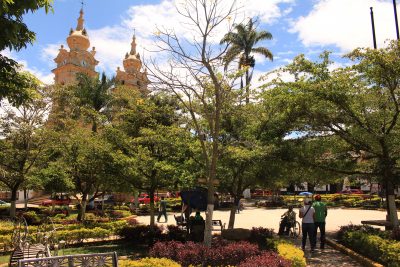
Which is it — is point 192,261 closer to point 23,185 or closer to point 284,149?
point 284,149

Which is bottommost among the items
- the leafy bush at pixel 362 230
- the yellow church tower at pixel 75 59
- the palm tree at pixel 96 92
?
the leafy bush at pixel 362 230

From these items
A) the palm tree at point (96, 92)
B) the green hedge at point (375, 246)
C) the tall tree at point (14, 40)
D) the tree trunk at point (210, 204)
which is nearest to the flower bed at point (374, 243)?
the green hedge at point (375, 246)

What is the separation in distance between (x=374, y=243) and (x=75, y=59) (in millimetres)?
46204

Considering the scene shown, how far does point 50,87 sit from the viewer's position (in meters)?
20.6

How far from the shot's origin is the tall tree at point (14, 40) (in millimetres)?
6441

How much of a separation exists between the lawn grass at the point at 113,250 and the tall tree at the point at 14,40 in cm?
663

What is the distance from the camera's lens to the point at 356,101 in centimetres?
1212

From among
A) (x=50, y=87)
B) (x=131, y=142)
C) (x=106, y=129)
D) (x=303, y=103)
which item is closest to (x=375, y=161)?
(x=303, y=103)

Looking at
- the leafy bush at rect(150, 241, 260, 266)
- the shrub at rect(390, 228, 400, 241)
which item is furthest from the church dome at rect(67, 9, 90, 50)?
the shrub at rect(390, 228, 400, 241)

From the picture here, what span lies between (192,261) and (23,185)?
53.4ft

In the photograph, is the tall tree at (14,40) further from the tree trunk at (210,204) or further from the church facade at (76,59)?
the church facade at (76,59)

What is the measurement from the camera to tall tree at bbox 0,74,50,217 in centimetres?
1988

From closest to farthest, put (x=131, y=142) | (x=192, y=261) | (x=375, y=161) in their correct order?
(x=192, y=261) < (x=131, y=142) < (x=375, y=161)

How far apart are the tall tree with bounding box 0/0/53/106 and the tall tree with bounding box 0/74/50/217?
1248 cm
